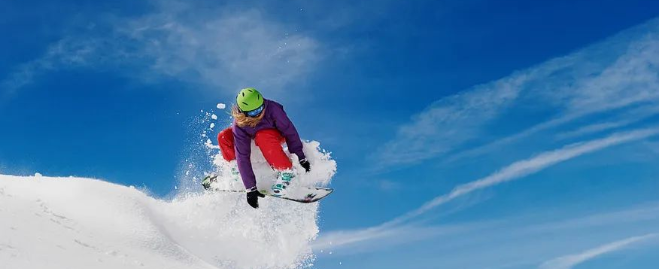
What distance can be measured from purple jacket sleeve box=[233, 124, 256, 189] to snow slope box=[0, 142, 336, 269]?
1001 mm

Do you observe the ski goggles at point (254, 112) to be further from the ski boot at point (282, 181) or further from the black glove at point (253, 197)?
the black glove at point (253, 197)

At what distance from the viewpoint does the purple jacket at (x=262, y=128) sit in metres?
12.7

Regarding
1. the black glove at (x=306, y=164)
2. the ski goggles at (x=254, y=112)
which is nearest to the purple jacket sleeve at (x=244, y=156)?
the ski goggles at (x=254, y=112)

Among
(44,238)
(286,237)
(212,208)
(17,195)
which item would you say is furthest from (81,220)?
(286,237)

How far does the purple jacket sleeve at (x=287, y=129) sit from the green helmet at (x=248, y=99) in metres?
0.48

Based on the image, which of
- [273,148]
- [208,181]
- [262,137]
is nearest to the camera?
[262,137]

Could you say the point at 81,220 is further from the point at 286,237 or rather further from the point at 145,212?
the point at 286,237

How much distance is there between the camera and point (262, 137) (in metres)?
12.8

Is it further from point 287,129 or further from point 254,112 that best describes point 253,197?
point 254,112

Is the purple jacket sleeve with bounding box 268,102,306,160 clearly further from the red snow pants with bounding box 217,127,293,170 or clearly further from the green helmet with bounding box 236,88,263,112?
the green helmet with bounding box 236,88,263,112

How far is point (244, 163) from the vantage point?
1302cm

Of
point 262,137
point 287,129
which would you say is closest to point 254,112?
point 262,137

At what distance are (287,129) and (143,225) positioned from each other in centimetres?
427

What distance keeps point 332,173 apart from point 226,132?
259 centimetres
